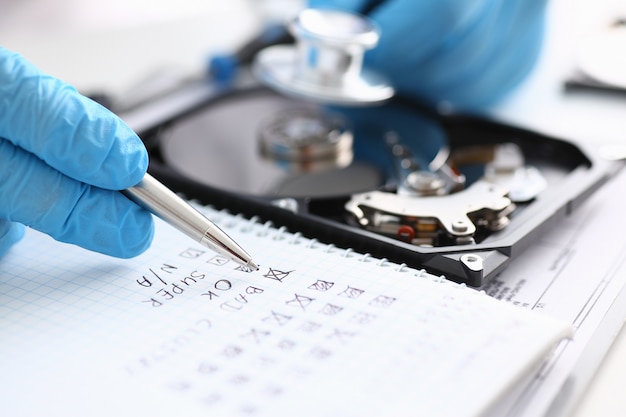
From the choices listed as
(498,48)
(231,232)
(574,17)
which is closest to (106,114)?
(231,232)

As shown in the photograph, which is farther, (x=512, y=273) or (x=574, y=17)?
(x=574, y=17)

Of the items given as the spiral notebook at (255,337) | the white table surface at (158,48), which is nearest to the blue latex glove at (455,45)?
the white table surface at (158,48)

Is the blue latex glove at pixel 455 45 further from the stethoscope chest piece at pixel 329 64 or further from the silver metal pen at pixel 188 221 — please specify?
the silver metal pen at pixel 188 221

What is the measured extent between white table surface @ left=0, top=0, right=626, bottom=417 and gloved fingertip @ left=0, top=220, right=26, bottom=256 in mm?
410

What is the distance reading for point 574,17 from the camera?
1.41 metres

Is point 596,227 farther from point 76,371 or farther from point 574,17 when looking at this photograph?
point 574,17

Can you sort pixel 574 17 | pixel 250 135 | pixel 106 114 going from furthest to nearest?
pixel 574 17, pixel 250 135, pixel 106 114

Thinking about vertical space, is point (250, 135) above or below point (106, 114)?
below

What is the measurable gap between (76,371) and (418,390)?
0.20 metres

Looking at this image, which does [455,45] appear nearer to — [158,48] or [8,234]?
[158,48]

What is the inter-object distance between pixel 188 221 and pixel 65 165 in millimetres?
96

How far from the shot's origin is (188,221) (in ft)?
1.74

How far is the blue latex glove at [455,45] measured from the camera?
0.89 metres

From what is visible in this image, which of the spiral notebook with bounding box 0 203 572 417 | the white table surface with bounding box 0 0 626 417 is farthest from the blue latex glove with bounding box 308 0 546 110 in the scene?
the spiral notebook with bounding box 0 203 572 417
